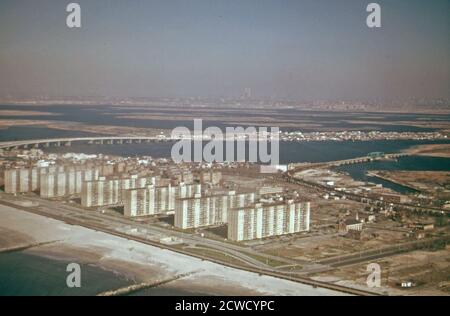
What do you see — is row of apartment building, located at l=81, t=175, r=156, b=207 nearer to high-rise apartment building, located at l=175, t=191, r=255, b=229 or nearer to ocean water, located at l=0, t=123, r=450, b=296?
high-rise apartment building, located at l=175, t=191, r=255, b=229

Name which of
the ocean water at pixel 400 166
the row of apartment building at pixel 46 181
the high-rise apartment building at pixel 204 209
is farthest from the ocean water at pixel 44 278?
the ocean water at pixel 400 166

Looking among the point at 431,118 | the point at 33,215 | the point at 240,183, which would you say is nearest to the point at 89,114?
the point at 431,118

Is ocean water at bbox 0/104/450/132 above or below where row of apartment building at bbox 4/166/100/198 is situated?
above

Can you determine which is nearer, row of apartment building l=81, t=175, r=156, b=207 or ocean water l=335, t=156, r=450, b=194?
row of apartment building l=81, t=175, r=156, b=207

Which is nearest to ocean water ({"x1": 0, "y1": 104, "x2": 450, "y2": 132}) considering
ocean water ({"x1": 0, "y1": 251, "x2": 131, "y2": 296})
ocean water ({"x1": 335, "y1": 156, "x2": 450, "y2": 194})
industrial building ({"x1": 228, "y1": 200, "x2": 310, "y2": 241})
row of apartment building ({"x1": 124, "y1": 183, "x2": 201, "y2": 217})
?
ocean water ({"x1": 335, "y1": 156, "x2": 450, "y2": 194})

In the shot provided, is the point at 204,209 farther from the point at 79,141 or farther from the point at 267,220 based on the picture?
the point at 79,141

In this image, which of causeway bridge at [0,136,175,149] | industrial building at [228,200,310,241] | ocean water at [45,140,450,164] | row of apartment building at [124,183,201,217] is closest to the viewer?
industrial building at [228,200,310,241]

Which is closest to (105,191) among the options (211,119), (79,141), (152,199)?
(152,199)

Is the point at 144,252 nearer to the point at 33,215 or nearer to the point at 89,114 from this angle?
the point at 33,215

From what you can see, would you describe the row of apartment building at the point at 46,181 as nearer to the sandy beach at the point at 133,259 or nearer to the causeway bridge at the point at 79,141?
the sandy beach at the point at 133,259
